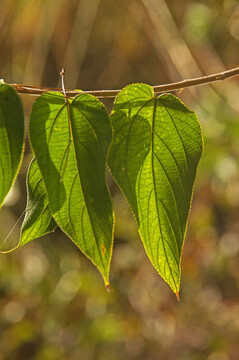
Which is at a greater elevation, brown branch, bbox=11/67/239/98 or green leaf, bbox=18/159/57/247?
brown branch, bbox=11/67/239/98

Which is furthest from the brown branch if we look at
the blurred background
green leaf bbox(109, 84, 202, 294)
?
the blurred background

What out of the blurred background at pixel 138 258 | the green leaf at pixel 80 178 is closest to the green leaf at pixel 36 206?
the green leaf at pixel 80 178

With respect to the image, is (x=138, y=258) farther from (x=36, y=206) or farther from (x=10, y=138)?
(x=10, y=138)

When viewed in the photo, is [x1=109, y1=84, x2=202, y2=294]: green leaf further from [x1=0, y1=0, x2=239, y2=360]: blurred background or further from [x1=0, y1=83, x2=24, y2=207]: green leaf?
[x1=0, y1=0, x2=239, y2=360]: blurred background

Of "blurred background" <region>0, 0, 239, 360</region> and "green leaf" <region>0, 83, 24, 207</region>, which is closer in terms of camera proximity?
"green leaf" <region>0, 83, 24, 207</region>

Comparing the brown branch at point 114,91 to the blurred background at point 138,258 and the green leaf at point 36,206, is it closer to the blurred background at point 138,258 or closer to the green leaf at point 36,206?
the green leaf at point 36,206

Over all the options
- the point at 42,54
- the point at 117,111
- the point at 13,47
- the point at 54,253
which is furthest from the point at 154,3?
the point at 117,111

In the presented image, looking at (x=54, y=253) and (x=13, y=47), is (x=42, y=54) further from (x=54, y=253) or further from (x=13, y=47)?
(x=54, y=253)
